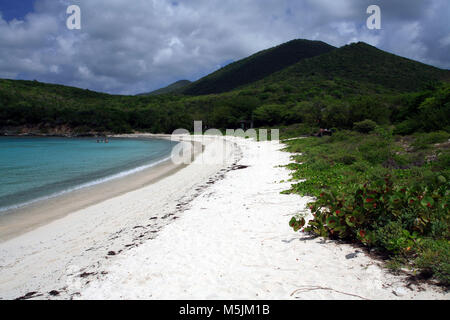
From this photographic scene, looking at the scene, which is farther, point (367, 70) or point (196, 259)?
point (367, 70)

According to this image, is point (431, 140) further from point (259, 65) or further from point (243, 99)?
point (259, 65)

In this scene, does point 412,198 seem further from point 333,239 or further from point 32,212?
point 32,212

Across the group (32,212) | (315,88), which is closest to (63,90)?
(315,88)

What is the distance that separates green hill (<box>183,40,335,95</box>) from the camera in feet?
511

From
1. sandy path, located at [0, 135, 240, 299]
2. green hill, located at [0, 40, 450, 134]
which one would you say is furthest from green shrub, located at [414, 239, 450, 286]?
green hill, located at [0, 40, 450, 134]

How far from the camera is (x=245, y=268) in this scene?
427 centimetres

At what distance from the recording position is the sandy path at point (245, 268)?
3.55m

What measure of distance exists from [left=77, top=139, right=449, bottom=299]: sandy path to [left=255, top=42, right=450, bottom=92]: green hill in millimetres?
94168

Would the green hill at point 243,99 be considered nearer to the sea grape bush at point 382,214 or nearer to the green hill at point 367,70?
the green hill at point 367,70

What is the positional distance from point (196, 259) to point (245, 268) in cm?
97

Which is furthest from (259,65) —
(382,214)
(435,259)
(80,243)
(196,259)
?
(435,259)

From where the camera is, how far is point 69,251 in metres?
6.05

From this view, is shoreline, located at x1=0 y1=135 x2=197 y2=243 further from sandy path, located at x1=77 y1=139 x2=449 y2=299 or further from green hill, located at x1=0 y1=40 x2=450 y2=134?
green hill, located at x1=0 y1=40 x2=450 y2=134
